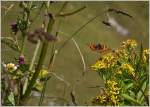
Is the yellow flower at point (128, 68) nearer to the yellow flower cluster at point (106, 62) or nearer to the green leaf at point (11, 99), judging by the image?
the yellow flower cluster at point (106, 62)

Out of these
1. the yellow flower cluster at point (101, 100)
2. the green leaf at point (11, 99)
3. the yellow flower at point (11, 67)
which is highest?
the yellow flower at point (11, 67)

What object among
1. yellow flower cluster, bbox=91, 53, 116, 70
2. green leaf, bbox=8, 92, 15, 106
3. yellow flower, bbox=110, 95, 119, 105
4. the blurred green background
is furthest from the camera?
the blurred green background

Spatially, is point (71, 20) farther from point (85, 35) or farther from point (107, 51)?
point (107, 51)

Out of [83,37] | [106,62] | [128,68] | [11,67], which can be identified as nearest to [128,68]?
[128,68]

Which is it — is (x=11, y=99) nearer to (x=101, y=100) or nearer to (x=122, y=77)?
(x=101, y=100)

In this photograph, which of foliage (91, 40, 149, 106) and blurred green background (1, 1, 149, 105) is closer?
foliage (91, 40, 149, 106)

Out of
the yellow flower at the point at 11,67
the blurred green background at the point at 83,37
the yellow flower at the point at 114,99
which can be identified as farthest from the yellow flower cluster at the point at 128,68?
the blurred green background at the point at 83,37

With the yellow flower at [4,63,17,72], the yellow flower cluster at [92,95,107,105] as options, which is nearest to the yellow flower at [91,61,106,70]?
the yellow flower cluster at [92,95,107,105]

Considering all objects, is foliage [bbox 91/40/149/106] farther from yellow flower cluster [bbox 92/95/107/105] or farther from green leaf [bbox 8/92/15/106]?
green leaf [bbox 8/92/15/106]
